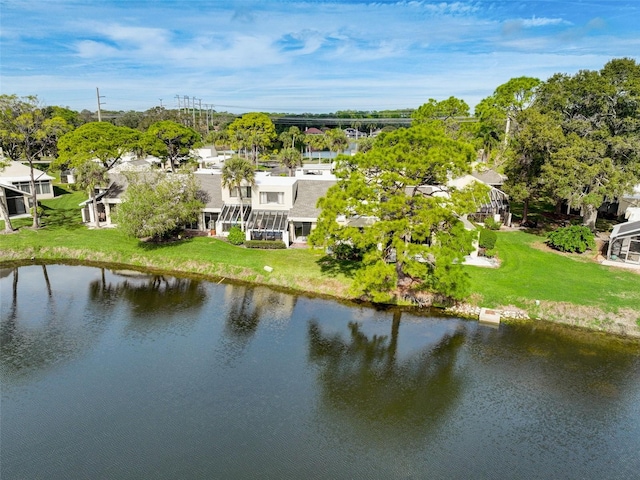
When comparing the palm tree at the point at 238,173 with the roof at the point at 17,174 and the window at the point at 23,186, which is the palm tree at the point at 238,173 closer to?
the roof at the point at 17,174

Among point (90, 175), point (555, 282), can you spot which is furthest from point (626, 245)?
point (90, 175)

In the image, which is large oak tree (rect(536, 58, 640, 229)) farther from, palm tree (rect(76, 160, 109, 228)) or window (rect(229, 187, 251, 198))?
palm tree (rect(76, 160, 109, 228))

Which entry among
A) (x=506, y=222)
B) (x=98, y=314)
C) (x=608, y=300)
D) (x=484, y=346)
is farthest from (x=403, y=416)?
(x=506, y=222)

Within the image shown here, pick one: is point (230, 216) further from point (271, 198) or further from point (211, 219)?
point (271, 198)

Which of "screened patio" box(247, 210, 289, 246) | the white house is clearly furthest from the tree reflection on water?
the white house

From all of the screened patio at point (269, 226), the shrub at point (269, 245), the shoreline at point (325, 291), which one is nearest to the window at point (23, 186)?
the shoreline at point (325, 291)

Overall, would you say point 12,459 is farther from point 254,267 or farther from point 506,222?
point 506,222
